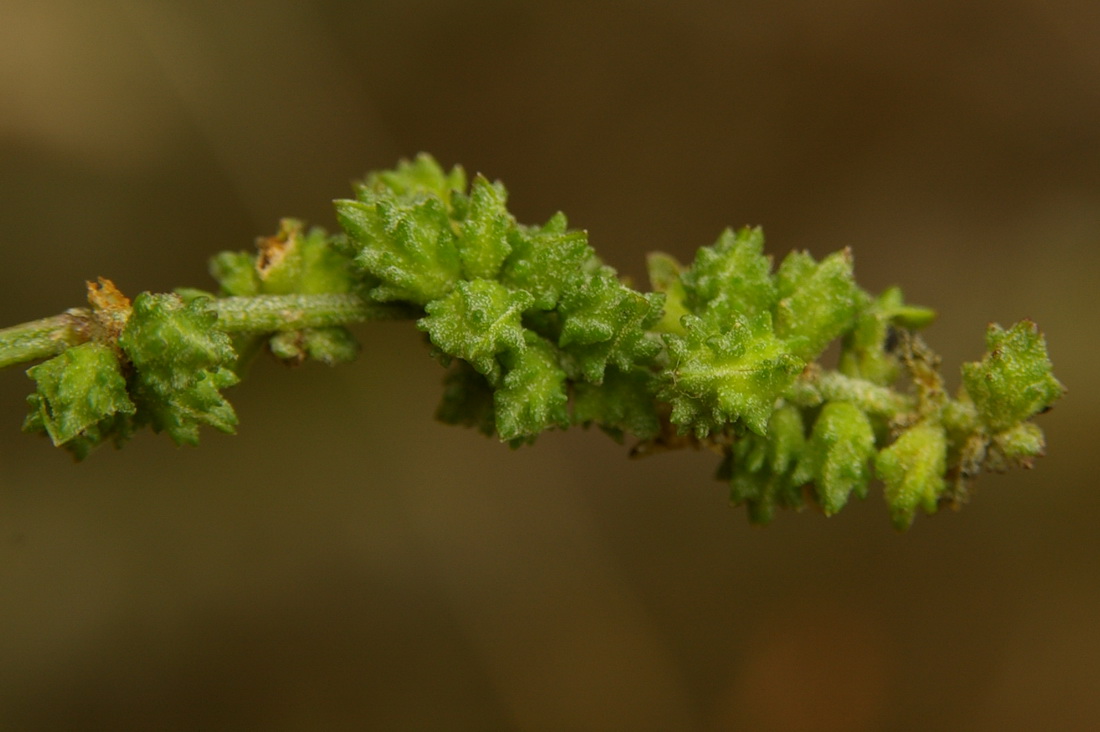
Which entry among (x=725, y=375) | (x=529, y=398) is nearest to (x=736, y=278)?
(x=725, y=375)

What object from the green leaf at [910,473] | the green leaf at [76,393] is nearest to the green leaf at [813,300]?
the green leaf at [910,473]

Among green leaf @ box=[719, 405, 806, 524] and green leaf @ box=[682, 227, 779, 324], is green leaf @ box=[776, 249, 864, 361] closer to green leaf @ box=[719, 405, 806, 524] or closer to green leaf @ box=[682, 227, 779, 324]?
green leaf @ box=[682, 227, 779, 324]

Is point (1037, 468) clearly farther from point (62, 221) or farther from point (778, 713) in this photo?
point (62, 221)

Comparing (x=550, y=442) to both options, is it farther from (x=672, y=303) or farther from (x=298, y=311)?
(x=298, y=311)

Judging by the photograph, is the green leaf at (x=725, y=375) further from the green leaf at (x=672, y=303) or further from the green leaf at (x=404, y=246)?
the green leaf at (x=404, y=246)

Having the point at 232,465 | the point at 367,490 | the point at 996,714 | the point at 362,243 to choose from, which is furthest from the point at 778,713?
the point at 362,243

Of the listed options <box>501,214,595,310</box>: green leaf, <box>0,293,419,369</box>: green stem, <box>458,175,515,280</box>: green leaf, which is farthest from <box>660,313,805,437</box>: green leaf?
<box>0,293,419,369</box>: green stem
